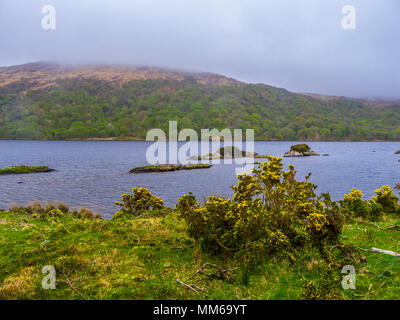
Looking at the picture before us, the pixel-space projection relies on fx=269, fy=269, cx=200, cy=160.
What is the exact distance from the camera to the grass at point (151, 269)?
6824 mm

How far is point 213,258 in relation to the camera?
30.2ft

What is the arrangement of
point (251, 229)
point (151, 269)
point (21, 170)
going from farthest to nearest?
point (21, 170), point (251, 229), point (151, 269)

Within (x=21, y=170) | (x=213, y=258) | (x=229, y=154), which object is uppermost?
(x=213, y=258)

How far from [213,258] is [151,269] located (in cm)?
215

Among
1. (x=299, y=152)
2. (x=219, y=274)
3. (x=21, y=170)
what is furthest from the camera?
(x=299, y=152)

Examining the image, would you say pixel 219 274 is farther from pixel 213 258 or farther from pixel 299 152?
pixel 299 152

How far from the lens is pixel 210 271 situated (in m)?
8.24

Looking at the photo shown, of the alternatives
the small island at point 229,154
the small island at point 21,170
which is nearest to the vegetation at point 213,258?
the small island at point 21,170

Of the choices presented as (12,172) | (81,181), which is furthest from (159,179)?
(12,172)

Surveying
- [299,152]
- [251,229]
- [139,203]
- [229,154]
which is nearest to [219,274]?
[251,229]

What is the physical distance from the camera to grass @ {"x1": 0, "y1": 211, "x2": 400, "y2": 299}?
269 inches
